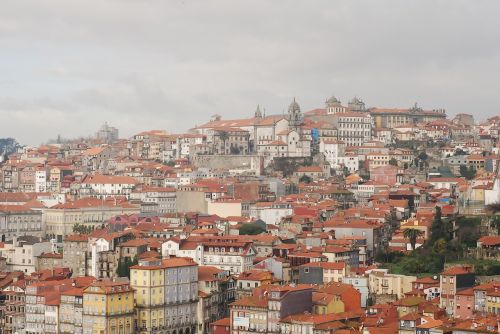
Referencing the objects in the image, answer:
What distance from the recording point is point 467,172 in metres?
96.6

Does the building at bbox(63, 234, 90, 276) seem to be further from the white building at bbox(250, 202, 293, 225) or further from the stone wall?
the stone wall

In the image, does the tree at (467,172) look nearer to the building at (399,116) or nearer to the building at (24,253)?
the building at (399,116)

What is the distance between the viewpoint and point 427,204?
3127 inches

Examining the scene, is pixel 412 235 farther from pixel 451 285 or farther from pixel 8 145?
pixel 8 145

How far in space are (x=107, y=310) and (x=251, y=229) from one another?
1915 centimetres

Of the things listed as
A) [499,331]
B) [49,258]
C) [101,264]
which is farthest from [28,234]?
[499,331]

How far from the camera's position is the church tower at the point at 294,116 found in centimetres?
11131

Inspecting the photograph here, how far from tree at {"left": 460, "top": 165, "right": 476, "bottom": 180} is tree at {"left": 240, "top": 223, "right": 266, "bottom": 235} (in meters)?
26.6

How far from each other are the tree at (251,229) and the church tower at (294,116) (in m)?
38.4

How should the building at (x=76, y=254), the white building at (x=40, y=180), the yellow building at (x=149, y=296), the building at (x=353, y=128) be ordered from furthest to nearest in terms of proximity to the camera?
the building at (x=353, y=128), the white building at (x=40, y=180), the building at (x=76, y=254), the yellow building at (x=149, y=296)

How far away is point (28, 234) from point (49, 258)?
1382cm

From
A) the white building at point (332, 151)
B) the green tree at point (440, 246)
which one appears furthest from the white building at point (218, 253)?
the white building at point (332, 151)

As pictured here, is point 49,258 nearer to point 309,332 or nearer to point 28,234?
point 28,234

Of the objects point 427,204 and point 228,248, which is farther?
point 427,204
